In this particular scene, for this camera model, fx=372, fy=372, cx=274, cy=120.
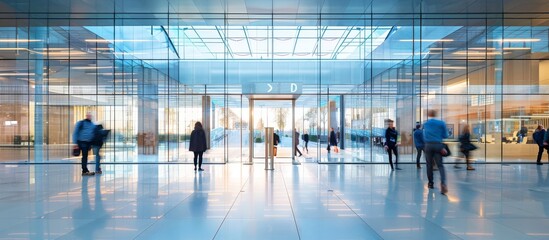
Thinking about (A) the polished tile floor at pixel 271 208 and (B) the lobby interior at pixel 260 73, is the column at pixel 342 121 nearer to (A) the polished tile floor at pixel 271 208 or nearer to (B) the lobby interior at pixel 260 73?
(B) the lobby interior at pixel 260 73

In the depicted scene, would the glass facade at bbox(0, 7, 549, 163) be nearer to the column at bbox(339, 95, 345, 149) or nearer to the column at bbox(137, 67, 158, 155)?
the column at bbox(137, 67, 158, 155)

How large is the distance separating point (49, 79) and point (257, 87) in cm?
942

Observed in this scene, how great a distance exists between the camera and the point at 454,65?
16812mm

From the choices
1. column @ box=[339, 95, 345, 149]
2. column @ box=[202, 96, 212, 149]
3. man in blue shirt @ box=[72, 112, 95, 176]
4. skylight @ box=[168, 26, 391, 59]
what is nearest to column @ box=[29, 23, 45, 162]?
skylight @ box=[168, 26, 391, 59]

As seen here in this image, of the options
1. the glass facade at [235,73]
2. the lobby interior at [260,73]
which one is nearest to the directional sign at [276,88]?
the lobby interior at [260,73]

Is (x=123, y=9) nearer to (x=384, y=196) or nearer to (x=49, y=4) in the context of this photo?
(x=49, y=4)

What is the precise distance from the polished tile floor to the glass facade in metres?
6.11

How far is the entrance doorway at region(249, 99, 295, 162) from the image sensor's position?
17.4 meters

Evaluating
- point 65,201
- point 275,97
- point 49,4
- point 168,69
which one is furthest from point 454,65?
point 49,4

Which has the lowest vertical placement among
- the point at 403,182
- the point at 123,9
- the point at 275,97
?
the point at 403,182

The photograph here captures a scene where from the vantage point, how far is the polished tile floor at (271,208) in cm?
515

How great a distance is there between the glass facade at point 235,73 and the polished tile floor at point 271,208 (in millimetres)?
6105

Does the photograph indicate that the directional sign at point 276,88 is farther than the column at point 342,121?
No

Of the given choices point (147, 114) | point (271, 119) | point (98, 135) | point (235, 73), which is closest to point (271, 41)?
point (235, 73)
